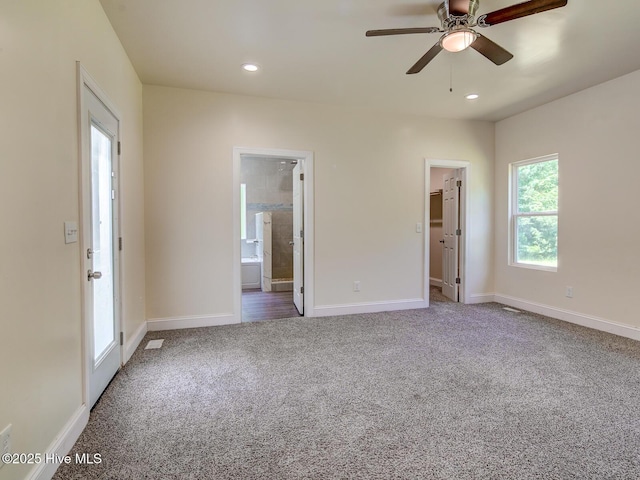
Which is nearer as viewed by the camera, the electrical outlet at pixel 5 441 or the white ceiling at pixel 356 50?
the electrical outlet at pixel 5 441

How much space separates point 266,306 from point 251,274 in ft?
5.28

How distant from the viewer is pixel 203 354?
9.48 ft

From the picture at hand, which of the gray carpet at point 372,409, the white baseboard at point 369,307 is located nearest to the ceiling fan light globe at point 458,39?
the gray carpet at point 372,409

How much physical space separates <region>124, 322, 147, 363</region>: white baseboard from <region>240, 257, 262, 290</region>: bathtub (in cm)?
278

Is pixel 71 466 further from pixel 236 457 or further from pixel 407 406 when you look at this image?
pixel 407 406

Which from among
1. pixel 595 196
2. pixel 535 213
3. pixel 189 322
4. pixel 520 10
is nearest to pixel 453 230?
pixel 535 213

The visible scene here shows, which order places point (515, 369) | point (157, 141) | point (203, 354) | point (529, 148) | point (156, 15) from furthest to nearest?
point (529, 148)
point (157, 141)
point (203, 354)
point (515, 369)
point (156, 15)

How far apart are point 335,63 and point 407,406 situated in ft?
9.61

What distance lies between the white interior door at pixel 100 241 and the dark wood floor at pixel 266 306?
177cm

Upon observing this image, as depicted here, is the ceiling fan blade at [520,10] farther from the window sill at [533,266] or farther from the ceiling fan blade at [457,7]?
the window sill at [533,266]

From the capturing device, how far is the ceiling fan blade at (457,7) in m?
2.01

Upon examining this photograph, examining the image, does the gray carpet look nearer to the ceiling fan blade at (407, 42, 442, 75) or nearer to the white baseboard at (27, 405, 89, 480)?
the white baseboard at (27, 405, 89, 480)

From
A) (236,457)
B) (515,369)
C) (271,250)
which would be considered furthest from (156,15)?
(271,250)

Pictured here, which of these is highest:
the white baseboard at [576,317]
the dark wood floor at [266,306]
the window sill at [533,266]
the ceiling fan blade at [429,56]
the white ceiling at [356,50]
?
the white ceiling at [356,50]
